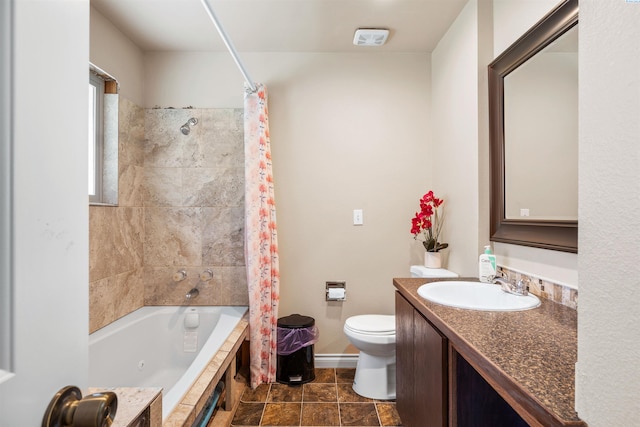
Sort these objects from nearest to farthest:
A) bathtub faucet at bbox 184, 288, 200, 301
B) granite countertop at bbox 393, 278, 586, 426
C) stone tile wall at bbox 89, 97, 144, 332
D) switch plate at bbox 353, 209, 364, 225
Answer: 1. granite countertop at bbox 393, 278, 586, 426
2. stone tile wall at bbox 89, 97, 144, 332
3. bathtub faucet at bbox 184, 288, 200, 301
4. switch plate at bbox 353, 209, 364, 225

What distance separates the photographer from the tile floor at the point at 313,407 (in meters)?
1.95

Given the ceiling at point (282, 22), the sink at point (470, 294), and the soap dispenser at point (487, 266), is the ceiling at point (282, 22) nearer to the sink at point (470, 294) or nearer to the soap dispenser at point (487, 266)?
the soap dispenser at point (487, 266)

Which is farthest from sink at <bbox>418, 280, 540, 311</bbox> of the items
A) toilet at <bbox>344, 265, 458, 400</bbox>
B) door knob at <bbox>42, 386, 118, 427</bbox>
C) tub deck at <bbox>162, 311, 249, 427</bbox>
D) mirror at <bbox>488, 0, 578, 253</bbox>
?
door knob at <bbox>42, 386, 118, 427</bbox>

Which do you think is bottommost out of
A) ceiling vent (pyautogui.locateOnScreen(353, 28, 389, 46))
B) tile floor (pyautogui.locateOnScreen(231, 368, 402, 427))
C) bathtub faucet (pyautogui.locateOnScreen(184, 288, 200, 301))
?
tile floor (pyautogui.locateOnScreen(231, 368, 402, 427))

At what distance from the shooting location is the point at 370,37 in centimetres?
240

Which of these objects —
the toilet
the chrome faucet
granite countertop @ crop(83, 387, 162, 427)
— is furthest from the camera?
the toilet

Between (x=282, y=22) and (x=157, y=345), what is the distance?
94.4 inches

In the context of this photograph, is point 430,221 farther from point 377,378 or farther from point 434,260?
point 377,378

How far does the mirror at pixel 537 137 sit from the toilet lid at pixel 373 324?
892 millimetres

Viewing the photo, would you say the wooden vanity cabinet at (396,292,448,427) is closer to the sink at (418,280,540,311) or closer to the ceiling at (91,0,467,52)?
the sink at (418,280,540,311)

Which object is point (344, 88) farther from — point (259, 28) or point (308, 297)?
point (308, 297)

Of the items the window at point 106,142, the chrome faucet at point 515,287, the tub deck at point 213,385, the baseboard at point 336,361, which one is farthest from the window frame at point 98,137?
the chrome faucet at point 515,287

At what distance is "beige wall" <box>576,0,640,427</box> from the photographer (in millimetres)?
448

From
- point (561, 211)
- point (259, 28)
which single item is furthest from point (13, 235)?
point (259, 28)
